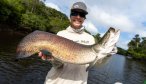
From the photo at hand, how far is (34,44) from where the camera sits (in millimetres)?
4828

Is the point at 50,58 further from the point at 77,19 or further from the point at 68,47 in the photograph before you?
the point at 77,19

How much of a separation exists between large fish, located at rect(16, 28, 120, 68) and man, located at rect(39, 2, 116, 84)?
0.16 meters

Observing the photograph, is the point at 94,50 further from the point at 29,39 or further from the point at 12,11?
the point at 12,11

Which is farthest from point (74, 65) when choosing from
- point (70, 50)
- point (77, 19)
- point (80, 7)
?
point (80, 7)

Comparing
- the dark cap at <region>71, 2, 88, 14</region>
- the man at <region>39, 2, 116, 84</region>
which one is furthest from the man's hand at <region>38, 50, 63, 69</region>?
the dark cap at <region>71, 2, 88, 14</region>

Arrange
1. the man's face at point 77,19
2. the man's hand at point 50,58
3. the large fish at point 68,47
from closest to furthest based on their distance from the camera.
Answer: the large fish at point 68,47, the man's hand at point 50,58, the man's face at point 77,19

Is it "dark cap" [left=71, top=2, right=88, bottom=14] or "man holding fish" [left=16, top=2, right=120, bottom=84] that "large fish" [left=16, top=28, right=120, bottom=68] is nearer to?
"man holding fish" [left=16, top=2, right=120, bottom=84]

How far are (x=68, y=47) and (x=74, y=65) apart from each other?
361 mm

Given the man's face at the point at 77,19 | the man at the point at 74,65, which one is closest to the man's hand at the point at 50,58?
the man at the point at 74,65

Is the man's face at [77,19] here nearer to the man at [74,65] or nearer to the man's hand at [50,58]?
the man at [74,65]

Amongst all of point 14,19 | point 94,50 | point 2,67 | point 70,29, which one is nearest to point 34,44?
point 70,29

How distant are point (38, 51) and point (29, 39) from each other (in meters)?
0.27

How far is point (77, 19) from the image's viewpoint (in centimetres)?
487

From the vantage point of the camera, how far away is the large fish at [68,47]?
179 inches
